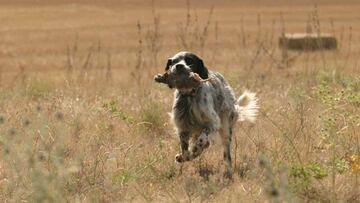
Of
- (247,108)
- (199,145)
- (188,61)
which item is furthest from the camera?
(247,108)

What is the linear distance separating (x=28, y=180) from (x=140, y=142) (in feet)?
6.36

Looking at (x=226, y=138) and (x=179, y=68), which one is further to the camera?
Answer: (x=226, y=138)

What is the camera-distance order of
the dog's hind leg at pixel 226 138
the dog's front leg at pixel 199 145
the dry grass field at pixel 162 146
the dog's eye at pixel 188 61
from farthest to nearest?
the dog's hind leg at pixel 226 138
the dog's eye at pixel 188 61
the dog's front leg at pixel 199 145
the dry grass field at pixel 162 146

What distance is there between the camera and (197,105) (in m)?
6.42

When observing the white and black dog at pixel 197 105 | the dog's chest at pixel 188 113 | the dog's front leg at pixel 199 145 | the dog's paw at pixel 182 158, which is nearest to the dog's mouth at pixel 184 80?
the white and black dog at pixel 197 105

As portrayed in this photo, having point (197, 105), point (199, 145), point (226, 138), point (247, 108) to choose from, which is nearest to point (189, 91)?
point (197, 105)

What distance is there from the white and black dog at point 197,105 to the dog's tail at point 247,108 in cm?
38

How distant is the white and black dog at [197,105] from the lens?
6.26 meters

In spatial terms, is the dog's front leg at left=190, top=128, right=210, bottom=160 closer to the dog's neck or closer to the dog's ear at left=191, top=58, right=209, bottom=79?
the dog's neck

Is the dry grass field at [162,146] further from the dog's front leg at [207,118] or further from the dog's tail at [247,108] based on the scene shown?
the dog's front leg at [207,118]

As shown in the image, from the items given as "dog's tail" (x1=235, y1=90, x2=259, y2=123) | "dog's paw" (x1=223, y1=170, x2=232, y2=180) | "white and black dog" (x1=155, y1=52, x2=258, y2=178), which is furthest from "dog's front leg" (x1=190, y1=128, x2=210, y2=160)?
"dog's tail" (x1=235, y1=90, x2=259, y2=123)

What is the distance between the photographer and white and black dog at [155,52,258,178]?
6.26 meters

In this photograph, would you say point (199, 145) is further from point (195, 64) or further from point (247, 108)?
point (247, 108)

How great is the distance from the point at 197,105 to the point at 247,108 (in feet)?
3.83
